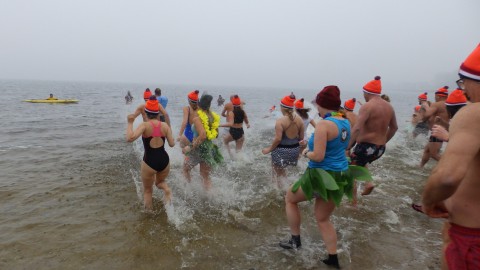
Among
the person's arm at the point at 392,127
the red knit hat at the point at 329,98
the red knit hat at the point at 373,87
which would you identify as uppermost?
the red knit hat at the point at 373,87

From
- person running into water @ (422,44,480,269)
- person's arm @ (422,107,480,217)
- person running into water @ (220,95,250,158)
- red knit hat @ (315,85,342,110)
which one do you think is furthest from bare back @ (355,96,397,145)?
person running into water @ (220,95,250,158)

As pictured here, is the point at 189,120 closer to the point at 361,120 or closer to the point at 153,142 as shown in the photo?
the point at 153,142

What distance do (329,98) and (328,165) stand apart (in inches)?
30.5

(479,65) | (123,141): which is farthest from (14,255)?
(123,141)

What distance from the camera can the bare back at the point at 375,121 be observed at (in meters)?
5.03

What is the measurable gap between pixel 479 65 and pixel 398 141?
14251 millimetres

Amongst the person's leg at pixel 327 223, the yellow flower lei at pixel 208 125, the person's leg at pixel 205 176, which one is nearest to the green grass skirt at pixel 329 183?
the person's leg at pixel 327 223

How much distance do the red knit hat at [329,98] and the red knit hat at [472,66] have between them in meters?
1.78

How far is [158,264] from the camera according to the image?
393 cm

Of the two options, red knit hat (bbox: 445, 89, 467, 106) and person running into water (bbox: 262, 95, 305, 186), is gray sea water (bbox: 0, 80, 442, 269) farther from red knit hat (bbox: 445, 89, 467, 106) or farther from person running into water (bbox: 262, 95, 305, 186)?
red knit hat (bbox: 445, 89, 467, 106)

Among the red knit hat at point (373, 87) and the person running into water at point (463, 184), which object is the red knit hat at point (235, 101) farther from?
the person running into water at point (463, 184)

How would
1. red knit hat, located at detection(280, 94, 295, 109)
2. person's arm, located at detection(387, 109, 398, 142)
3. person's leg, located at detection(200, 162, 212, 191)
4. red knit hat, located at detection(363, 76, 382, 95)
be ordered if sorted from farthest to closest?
person's leg, located at detection(200, 162, 212, 191) → red knit hat, located at detection(280, 94, 295, 109) → person's arm, located at detection(387, 109, 398, 142) → red knit hat, located at detection(363, 76, 382, 95)

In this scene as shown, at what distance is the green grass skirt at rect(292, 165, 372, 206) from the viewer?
3457 mm

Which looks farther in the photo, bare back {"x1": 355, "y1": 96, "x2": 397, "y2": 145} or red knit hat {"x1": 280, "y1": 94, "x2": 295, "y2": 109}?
red knit hat {"x1": 280, "y1": 94, "x2": 295, "y2": 109}
